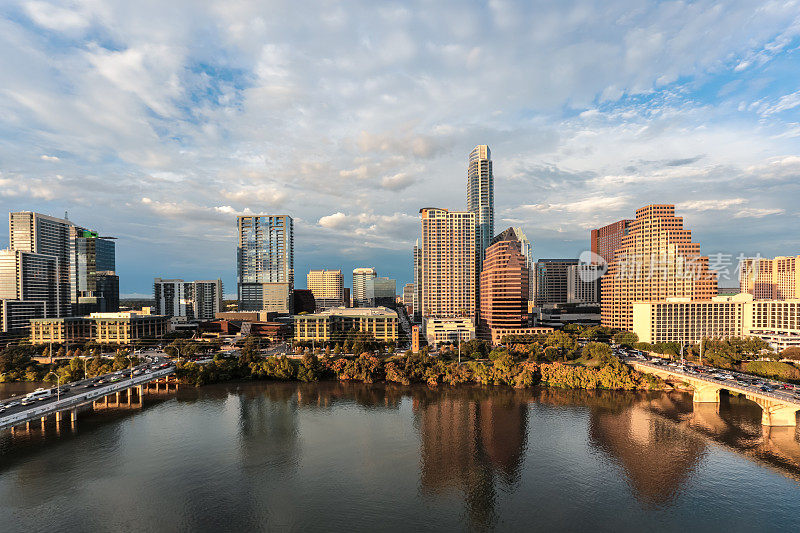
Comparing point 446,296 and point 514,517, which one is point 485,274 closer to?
point 446,296

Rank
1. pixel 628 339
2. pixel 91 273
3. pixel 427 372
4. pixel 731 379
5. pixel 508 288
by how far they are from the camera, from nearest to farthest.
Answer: pixel 731 379
pixel 427 372
pixel 628 339
pixel 508 288
pixel 91 273

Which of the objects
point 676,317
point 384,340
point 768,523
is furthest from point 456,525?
point 676,317

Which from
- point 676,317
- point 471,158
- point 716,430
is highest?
point 471,158

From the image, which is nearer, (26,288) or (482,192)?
(26,288)

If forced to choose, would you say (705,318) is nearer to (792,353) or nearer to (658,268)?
(658,268)

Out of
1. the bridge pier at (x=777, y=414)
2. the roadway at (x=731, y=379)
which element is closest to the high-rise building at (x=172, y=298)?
the roadway at (x=731, y=379)

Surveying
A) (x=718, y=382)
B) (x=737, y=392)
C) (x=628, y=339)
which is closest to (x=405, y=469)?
(x=737, y=392)
